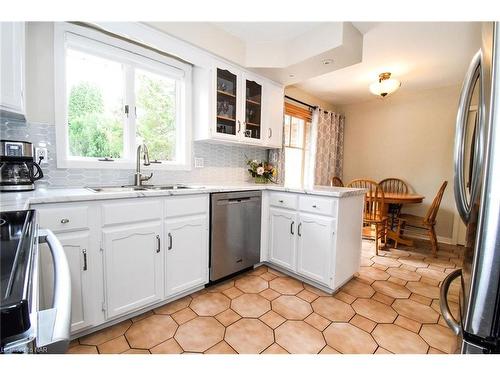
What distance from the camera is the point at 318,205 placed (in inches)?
77.7

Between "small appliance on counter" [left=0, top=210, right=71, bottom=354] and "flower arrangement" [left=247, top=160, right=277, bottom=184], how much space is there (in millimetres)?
2390

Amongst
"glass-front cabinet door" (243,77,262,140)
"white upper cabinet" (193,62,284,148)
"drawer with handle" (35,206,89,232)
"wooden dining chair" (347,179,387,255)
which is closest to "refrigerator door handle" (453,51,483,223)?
"drawer with handle" (35,206,89,232)

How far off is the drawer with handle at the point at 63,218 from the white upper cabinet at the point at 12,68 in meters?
0.57

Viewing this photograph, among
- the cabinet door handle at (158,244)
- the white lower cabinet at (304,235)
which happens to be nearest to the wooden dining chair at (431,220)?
the white lower cabinet at (304,235)

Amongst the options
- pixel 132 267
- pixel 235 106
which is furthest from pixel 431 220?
pixel 132 267

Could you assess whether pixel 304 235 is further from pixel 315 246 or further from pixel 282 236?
pixel 282 236

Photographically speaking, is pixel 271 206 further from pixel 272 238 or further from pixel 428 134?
pixel 428 134

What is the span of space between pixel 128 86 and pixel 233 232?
1643mm

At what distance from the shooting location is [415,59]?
8.84 feet

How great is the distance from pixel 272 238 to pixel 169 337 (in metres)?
1.29

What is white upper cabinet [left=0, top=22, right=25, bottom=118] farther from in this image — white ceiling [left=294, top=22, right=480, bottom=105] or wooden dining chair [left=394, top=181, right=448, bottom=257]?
wooden dining chair [left=394, top=181, right=448, bottom=257]

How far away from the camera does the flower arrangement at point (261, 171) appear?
288cm

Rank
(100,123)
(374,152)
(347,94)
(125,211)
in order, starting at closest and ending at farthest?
1. (125,211)
2. (100,123)
3. (347,94)
4. (374,152)

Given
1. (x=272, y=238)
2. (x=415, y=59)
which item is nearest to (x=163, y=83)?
(x=272, y=238)
